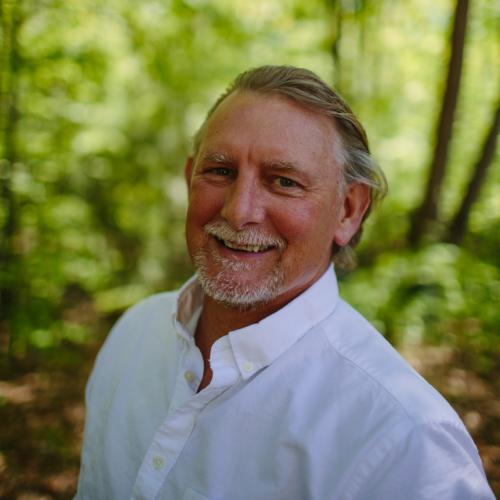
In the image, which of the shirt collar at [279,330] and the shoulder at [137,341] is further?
the shoulder at [137,341]

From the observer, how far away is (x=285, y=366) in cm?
152

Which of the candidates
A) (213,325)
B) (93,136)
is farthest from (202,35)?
(213,325)

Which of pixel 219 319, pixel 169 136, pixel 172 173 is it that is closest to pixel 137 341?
pixel 219 319

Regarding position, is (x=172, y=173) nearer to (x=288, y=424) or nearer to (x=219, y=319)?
(x=219, y=319)

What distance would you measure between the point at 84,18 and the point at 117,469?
12.7 feet

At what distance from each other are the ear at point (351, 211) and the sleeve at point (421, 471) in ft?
2.56

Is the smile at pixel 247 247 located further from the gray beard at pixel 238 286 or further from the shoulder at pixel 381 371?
the shoulder at pixel 381 371

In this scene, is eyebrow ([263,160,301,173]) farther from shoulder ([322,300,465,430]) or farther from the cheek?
shoulder ([322,300,465,430])

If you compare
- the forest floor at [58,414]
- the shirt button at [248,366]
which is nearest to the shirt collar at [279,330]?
the shirt button at [248,366]

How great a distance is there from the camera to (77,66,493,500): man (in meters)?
1.28

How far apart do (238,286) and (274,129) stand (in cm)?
57

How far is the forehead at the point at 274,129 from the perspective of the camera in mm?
1557

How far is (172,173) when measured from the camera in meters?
6.30

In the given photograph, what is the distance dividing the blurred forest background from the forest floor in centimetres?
2
